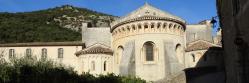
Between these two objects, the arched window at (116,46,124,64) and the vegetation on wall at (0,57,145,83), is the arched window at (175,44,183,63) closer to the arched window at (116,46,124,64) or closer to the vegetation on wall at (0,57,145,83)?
the arched window at (116,46,124,64)

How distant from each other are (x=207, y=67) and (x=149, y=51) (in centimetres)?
599

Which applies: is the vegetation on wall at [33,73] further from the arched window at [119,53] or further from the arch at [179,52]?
the arch at [179,52]

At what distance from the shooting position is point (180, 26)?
5528 cm

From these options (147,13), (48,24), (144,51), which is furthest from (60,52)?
(48,24)

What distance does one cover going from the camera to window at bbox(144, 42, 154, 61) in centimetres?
5391

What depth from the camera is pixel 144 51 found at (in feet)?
179

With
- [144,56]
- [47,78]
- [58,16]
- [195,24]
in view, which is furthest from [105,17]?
[47,78]

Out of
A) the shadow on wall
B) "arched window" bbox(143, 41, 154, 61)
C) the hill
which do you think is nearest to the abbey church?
"arched window" bbox(143, 41, 154, 61)

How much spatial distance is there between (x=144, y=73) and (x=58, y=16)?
305 feet

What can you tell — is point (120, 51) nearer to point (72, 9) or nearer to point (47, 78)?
point (47, 78)

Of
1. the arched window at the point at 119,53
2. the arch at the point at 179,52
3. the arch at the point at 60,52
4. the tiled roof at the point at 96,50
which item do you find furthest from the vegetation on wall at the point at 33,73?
the arch at the point at 60,52

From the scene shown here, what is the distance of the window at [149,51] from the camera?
177 ft

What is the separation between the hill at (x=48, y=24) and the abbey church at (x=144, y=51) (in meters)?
41.6

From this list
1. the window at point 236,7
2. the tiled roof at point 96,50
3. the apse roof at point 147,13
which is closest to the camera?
the window at point 236,7
